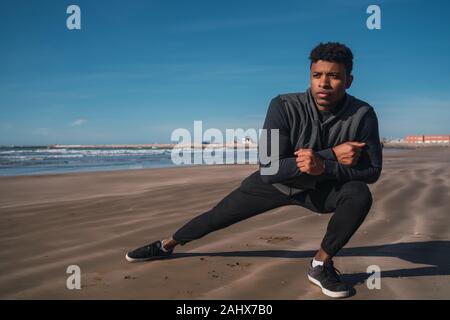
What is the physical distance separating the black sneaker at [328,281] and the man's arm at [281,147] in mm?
631

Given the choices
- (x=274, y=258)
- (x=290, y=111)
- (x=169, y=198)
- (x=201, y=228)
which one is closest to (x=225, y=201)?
(x=201, y=228)

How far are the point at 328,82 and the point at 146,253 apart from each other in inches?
83.2

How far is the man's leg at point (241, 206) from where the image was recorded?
3.39m

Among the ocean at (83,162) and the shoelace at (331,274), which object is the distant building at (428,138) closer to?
the ocean at (83,162)

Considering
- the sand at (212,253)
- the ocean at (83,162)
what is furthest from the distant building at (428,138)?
the sand at (212,253)

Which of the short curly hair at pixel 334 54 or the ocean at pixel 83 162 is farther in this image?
the ocean at pixel 83 162

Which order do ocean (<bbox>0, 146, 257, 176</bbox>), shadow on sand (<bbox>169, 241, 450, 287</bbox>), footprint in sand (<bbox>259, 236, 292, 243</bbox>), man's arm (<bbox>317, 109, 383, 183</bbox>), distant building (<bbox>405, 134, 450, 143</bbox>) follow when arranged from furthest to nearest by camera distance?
distant building (<bbox>405, 134, 450, 143</bbox>) → ocean (<bbox>0, 146, 257, 176</bbox>) → footprint in sand (<bbox>259, 236, 292, 243</bbox>) → shadow on sand (<bbox>169, 241, 450, 287</bbox>) → man's arm (<bbox>317, 109, 383, 183</bbox>)

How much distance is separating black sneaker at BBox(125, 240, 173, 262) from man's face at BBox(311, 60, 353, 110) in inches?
74.7

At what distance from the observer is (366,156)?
312 centimetres

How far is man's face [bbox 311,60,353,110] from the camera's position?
3.07 meters

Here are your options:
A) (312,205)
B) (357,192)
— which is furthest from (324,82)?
(312,205)

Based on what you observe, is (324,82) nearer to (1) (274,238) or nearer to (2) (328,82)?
(2) (328,82)

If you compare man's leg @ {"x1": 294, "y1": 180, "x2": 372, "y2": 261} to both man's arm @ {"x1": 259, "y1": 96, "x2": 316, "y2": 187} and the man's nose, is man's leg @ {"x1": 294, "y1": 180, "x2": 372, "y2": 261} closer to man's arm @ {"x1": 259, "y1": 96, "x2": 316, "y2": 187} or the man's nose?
man's arm @ {"x1": 259, "y1": 96, "x2": 316, "y2": 187}

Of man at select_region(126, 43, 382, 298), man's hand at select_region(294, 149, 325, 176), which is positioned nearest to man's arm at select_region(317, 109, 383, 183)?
man at select_region(126, 43, 382, 298)
